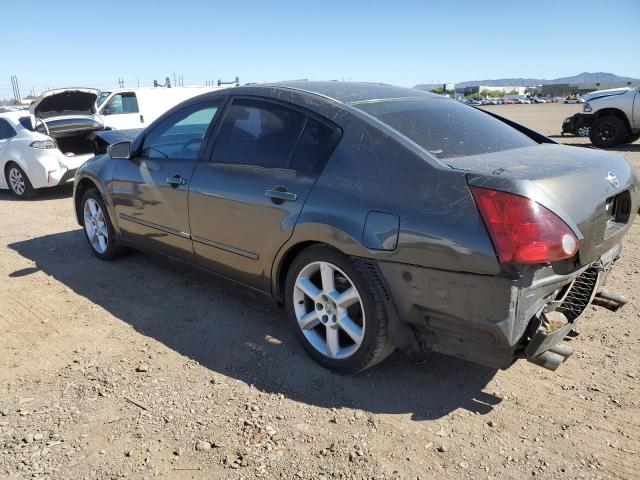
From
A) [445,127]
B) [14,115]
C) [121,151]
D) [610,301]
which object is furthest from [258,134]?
[14,115]

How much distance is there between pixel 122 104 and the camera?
13.3m

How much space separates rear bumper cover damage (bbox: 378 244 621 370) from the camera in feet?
7.86

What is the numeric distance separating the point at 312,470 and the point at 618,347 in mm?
2166

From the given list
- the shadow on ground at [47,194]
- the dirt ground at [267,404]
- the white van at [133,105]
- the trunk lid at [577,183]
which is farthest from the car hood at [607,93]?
the shadow on ground at [47,194]

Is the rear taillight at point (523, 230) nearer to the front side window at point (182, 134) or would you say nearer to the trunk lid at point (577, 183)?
the trunk lid at point (577, 183)

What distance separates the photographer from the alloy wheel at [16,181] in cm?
877

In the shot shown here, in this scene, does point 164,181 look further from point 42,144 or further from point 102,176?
point 42,144

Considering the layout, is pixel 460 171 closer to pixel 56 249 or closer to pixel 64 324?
pixel 64 324

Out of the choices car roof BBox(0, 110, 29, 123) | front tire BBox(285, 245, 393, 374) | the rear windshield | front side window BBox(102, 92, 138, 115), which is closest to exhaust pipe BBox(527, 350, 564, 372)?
front tire BBox(285, 245, 393, 374)

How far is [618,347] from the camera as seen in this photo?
334 cm

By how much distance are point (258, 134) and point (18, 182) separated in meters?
7.08

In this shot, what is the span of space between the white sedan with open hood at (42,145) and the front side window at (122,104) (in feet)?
10.7

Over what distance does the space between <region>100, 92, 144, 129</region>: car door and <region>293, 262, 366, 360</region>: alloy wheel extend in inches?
417

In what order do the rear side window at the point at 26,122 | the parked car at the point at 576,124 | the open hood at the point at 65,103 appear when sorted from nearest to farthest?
the rear side window at the point at 26,122, the open hood at the point at 65,103, the parked car at the point at 576,124
